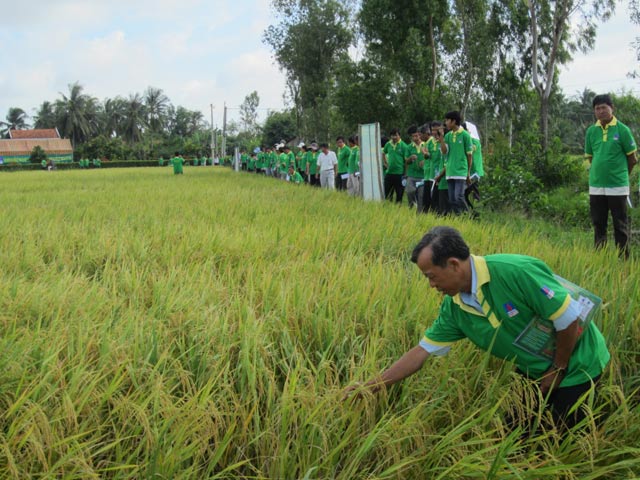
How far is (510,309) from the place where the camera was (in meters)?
1.91

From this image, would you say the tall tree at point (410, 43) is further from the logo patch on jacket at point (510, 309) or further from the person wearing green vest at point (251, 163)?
the logo patch on jacket at point (510, 309)

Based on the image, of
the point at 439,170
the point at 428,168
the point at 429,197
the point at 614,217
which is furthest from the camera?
the point at 429,197

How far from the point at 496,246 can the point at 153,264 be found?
282 cm

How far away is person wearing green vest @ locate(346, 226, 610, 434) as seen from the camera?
6.00 ft

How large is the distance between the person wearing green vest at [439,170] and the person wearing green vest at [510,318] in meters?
5.19

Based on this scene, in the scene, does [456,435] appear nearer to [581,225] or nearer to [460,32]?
[581,225]

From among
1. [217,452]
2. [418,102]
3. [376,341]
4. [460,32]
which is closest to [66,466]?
[217,452]

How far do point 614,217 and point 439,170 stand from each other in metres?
2.91

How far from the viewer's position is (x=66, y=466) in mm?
1766

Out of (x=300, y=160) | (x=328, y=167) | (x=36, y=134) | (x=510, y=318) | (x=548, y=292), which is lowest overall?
(x=510, y=318)

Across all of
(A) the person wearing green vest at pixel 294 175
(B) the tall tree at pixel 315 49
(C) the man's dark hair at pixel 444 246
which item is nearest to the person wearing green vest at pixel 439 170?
(C) the man's dark hair at pixel 444 246

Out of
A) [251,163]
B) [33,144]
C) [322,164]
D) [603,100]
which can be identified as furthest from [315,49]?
[33,144]

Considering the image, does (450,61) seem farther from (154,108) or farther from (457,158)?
(154,108)

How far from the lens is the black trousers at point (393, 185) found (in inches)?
380
